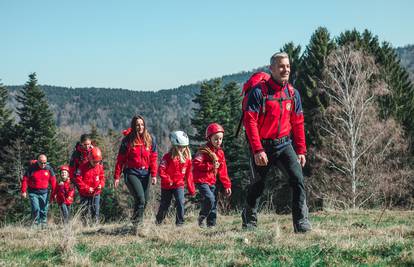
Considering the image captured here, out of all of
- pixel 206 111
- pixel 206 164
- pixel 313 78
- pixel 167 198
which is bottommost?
pixel 167 198

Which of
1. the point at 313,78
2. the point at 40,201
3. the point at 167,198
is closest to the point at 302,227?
the point at 167,198

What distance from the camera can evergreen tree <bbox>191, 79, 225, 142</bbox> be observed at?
4388cm

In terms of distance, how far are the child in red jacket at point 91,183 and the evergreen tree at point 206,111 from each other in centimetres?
3129

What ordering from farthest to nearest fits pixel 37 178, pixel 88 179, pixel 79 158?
pixel 37 178 → pixel 79 158 → pixel 88 179

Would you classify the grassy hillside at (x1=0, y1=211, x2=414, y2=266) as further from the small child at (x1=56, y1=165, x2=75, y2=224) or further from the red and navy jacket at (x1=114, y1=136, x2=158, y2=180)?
the small child at (x1=56, y1=165, x2=75, y2=224)

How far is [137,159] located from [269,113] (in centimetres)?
334

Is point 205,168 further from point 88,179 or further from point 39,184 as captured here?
point 39,184

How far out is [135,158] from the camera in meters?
8.84

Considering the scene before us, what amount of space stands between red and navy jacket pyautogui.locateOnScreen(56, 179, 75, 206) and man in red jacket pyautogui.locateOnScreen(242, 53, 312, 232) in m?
7.86

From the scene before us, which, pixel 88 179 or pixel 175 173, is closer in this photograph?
pixel 175 173

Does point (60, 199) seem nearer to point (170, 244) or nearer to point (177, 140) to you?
point (177, 140)

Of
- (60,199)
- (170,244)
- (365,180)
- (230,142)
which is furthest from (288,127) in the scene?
(230,142)

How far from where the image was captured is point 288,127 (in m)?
6.61

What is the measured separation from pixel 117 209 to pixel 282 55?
36.3m
